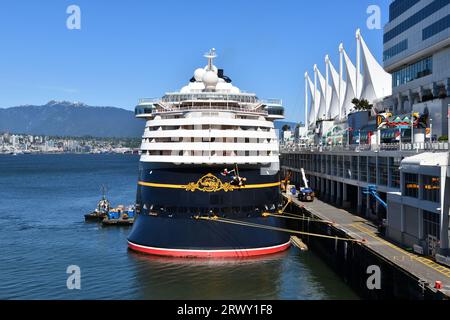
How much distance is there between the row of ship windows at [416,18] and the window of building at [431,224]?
27.5 meters

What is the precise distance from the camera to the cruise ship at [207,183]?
3509 cm

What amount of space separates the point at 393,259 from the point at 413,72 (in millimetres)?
37638

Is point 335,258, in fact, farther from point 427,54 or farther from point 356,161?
point 427,54

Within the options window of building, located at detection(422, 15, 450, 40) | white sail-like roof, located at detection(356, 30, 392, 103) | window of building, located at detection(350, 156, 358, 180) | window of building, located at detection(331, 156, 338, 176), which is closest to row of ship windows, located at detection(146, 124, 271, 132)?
window of building, located at detection(350, 156, 358, 180)

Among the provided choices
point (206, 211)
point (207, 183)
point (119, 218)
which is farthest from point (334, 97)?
point (206, 211)

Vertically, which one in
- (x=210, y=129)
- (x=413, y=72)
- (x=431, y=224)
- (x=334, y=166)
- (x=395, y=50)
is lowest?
(x=431, y=224)

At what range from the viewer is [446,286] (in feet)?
70.2

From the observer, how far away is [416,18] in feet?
178

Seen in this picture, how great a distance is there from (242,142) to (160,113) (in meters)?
7.78

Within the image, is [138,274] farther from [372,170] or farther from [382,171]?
[372,170]

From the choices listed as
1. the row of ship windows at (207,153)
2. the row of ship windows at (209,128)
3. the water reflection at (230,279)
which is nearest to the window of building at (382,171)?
the row of ship windows at (209,128)

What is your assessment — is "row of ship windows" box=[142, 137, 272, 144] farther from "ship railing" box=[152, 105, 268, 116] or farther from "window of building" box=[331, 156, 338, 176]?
"window of building" box=[331, 156, 338, 176]

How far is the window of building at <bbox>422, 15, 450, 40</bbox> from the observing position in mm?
47069

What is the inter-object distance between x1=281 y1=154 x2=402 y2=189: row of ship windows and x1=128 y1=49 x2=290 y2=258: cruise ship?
363 inches
